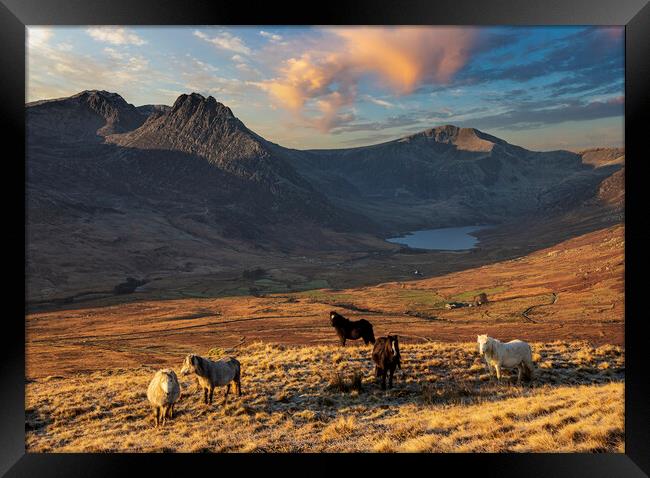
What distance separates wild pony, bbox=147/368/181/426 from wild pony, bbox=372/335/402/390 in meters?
5.68

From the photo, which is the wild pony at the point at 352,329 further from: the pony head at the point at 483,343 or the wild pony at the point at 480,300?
the wild pony at the point at 480,300

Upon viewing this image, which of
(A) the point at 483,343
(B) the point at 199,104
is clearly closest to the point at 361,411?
(A) the point at 483,343

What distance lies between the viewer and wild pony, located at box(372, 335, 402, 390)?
38.2 ft

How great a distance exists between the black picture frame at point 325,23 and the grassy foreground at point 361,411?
97 centimetres

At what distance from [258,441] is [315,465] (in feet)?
6.96

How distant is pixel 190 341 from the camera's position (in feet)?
151

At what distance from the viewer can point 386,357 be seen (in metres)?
11.8

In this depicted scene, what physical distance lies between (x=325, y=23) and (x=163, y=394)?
31.2 ft

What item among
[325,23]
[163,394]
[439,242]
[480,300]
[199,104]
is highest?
[199,104]

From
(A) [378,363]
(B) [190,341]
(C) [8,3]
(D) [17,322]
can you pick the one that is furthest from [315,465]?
(B) [190,341]

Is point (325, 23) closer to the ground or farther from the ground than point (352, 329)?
farther from the ground

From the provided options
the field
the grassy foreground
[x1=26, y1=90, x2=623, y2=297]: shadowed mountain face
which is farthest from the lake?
the grassy foreground

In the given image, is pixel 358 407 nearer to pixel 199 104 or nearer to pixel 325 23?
pixel 325 23

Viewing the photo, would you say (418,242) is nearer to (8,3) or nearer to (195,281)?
(195,281)
